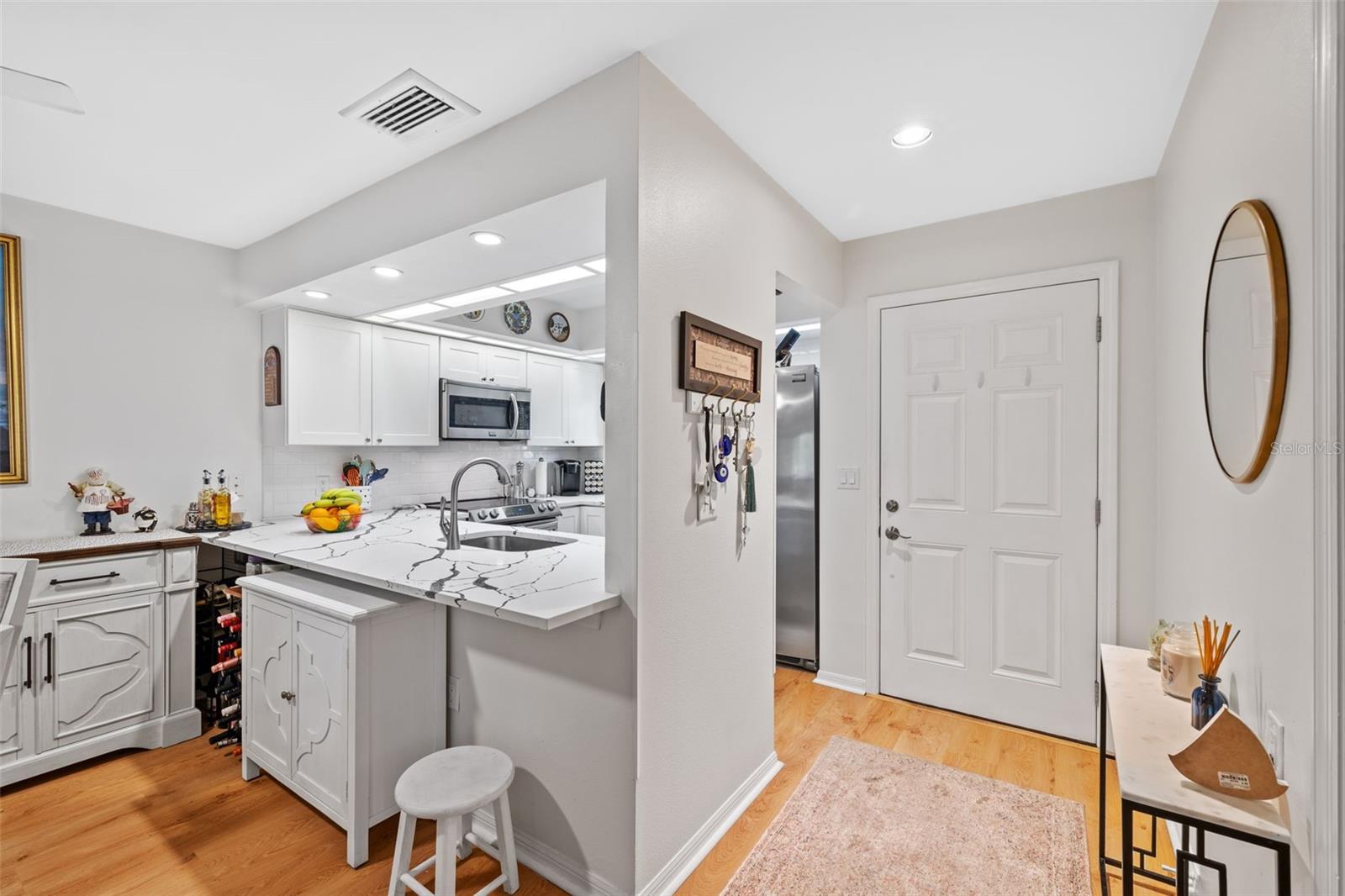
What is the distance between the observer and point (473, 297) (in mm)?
2998

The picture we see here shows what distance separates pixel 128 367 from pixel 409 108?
219 centimetres

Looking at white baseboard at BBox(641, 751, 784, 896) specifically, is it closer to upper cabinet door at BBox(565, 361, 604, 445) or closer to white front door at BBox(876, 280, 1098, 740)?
white front door at BBox(876, 280, 1098, 740)

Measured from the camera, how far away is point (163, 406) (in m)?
3.02

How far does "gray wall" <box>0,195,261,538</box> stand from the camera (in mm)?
2666

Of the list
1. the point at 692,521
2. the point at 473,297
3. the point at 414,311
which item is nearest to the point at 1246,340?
the point at 692,521

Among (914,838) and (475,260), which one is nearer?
(914,838)

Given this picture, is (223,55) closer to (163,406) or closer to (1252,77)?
(163,406)

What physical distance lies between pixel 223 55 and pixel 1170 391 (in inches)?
127

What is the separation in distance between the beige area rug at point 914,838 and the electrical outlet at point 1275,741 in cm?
96

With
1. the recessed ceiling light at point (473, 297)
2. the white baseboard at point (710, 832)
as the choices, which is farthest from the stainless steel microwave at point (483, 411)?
the white baseboard at point (710, 832)

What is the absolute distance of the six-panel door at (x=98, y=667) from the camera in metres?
2.37

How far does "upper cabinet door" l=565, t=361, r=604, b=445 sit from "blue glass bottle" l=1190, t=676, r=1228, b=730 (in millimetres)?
4123

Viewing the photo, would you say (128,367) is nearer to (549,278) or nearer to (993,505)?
(549,278)

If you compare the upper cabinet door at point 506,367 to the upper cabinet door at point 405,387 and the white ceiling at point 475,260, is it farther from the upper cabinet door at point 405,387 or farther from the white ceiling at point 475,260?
the white ceiling at point 475,260
